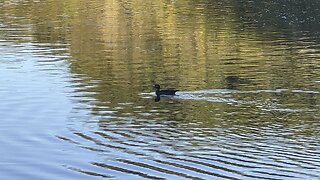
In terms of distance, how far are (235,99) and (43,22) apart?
36.1 metres

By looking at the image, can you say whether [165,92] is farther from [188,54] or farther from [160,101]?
[188,54]

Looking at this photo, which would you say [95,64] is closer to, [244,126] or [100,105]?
[100,105]

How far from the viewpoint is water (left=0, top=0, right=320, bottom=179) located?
21172mm

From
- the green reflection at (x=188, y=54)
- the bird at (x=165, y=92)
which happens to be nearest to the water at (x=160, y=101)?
the green reflection at (x=188, y=54)

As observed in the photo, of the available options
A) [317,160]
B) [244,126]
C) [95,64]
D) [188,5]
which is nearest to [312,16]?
[188,5]

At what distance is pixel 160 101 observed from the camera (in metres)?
30.7

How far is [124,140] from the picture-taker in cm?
2394

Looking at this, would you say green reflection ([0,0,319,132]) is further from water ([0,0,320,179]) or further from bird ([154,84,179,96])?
bird ([154,84,179,96])

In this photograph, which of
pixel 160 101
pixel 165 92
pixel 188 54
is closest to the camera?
pixel 160 101

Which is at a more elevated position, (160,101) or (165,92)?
(165,92)

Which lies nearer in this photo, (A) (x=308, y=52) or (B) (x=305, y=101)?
(B) (x=305, y=101)

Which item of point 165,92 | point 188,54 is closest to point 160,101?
point 165,92

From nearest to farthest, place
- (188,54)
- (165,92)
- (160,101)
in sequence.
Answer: (160,101) < (165,92) < (188,54)

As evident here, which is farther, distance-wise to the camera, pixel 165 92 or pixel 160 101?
pixel 165 92
